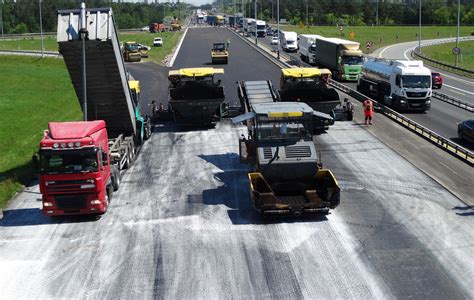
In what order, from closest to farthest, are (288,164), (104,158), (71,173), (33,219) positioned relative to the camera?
(71,173), (104,158), (288,164), (33,219)

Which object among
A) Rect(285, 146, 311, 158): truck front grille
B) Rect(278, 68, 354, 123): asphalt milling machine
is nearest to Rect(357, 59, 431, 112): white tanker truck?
Rect(278, 68, 354, 123): asphalt milling machine

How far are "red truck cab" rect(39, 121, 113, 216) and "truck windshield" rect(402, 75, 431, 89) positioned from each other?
24535 millimetres

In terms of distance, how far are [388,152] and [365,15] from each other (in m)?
167

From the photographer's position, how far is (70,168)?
1880 cm

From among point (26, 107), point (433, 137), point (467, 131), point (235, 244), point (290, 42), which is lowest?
point (235, 244)

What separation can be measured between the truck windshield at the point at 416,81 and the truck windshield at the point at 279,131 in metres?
19.4

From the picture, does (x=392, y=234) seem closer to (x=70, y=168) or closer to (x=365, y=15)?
(x=70, y=168)

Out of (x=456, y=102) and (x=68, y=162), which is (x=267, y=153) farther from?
(x=456, y=102)

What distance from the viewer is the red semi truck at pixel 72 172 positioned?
18672mm

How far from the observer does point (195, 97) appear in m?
33.4

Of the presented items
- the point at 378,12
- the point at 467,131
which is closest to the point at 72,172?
the point at 467,131

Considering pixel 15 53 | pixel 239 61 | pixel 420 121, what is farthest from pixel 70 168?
pixel 15 53

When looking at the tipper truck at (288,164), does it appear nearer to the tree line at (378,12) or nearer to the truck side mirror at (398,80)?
the truck side mirror at (398,80)

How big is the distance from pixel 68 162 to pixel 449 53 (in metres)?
85.2
